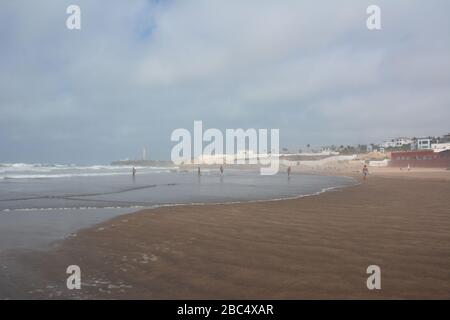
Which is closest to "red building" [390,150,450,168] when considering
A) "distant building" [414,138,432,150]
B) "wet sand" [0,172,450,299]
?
"wet sand" [0,172,450,299]

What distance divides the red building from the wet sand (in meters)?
52.1

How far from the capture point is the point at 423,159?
198ft

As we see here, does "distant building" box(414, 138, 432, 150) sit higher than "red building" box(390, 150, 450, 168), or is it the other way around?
"distant building" box(414, 138, 432, 150)

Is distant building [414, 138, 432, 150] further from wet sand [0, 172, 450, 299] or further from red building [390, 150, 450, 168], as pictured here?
wet sand [0, 172, 450, 299]

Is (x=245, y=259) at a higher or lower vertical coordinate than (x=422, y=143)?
→ lower

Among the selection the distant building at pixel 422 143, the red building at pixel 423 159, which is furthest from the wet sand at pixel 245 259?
the distant building at pixel 422 143

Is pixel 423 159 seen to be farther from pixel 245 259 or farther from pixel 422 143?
pixel 422 143

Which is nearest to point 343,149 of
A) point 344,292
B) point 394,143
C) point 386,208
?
point 394,143

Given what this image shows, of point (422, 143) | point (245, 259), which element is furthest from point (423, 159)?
point (422, 143)

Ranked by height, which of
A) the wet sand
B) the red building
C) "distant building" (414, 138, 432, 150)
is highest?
"distant building" (414, 138, 432, 150)

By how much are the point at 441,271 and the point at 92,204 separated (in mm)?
13525

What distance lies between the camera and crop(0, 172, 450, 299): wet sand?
505cm

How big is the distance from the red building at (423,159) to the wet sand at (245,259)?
5210 cm

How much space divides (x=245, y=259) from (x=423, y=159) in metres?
62.0
